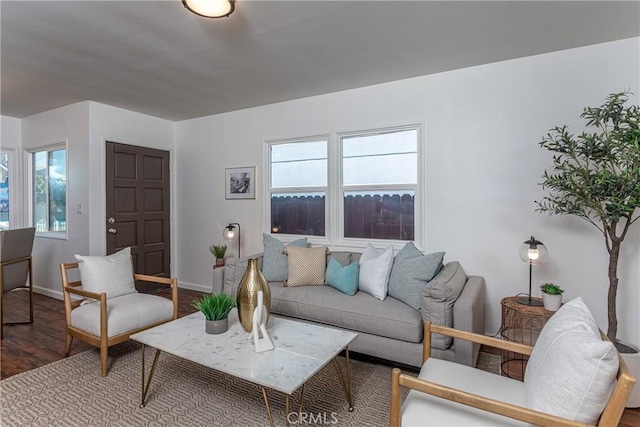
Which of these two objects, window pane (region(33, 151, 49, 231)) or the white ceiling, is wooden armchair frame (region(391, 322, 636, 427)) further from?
window pane (region(33, 151, 49, 231))

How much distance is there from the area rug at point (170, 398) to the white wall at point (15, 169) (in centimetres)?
330

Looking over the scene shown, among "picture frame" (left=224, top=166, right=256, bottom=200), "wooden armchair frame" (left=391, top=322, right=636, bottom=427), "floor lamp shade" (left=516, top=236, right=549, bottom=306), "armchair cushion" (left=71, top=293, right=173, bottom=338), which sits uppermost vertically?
"picture frame" (left=224, top=166, right=256, bottom=200)

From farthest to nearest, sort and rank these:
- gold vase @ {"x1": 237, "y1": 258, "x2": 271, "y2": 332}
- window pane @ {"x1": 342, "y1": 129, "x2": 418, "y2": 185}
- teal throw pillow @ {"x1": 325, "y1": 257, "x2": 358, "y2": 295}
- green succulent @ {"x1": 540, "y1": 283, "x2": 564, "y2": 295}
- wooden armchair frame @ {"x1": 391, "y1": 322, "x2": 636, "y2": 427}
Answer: window pane @ {"x1": 342, "y1": 129, "x2": 418, "y2": 185}
teal throw pillow @ {"x1": 325, "y1": 257, "x2": 358, "y2": 295}
green succulent @ {"x1": 540, "y1": 283, "x2": 564, "y2": 295}
gold vase @ {"x1": 237, "y1": 258, "x2": 271, "y2": 332}
wooden armchair frame @ {"x1": 391, "y1": 322, "x2": 636, "y2": 427}

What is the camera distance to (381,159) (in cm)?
342

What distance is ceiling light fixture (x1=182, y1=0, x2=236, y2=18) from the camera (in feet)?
6.07

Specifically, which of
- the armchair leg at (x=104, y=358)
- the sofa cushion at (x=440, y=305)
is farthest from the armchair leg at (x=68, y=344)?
the sofa cushion at (x=440, y=305)

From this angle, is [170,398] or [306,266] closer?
[170,398]

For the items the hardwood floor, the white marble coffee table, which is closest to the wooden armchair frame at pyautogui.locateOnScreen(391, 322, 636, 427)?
the white marble coffee table

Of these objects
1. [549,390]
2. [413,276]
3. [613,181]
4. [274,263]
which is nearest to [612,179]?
[613,181]

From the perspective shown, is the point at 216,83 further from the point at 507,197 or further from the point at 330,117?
the point at 507,197

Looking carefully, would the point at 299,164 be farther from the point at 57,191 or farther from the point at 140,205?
the point at 57,191

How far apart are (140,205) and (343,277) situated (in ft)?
10.2

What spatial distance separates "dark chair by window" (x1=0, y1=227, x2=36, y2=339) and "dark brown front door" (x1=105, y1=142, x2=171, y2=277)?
79 cm

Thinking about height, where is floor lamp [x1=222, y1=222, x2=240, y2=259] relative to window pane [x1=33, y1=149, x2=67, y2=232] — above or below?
below
